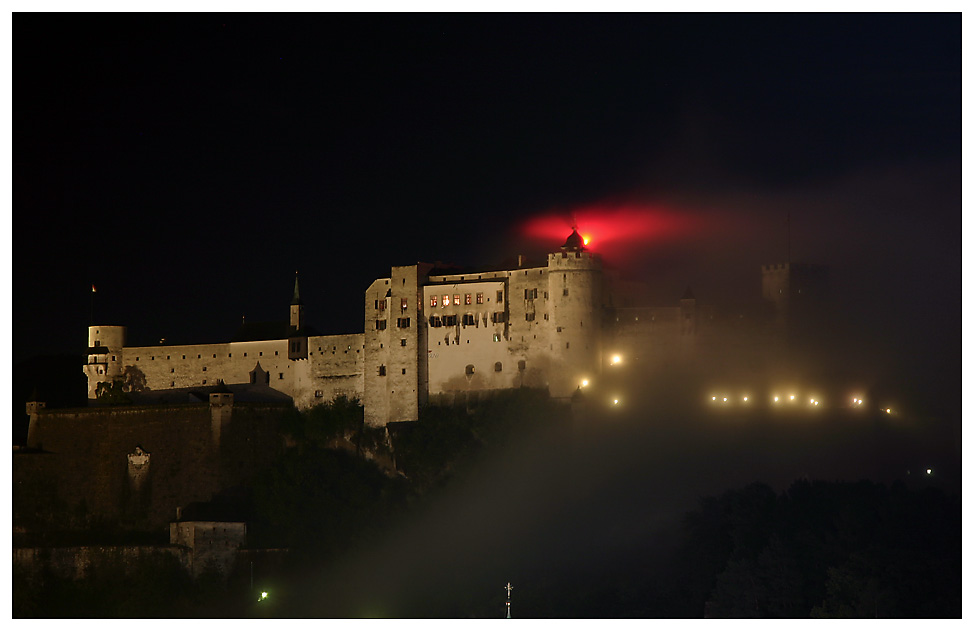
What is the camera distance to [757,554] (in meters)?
72.2

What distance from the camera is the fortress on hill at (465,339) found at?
77375mm

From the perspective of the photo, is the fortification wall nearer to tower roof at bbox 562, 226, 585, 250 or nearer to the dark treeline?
the dark treeline

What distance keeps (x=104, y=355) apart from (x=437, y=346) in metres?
16.9

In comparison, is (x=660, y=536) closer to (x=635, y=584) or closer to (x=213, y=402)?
(x=635, y=584)

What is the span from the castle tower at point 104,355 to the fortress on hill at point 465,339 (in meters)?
3.54

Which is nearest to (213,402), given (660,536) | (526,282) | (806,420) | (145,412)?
(145,412)

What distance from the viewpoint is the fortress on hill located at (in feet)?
254

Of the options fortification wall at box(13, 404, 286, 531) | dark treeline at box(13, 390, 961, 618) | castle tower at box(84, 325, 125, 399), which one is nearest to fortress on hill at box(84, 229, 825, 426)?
dark treeline at box(13, 390, 961, 618)

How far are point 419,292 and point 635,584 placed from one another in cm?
1736

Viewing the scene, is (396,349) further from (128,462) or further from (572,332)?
(128,462)

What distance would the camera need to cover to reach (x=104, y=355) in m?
84.3

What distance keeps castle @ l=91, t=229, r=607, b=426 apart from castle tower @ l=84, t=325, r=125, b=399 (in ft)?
10.9

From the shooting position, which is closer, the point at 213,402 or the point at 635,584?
the point at 635,584

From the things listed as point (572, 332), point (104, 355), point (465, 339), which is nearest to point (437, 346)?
point (465, 339)
